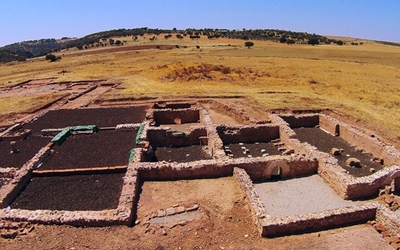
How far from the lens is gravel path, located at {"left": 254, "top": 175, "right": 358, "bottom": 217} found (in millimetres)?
11141

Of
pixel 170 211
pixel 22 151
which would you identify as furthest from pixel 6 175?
pixel 170 211

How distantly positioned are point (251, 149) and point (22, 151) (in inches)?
468

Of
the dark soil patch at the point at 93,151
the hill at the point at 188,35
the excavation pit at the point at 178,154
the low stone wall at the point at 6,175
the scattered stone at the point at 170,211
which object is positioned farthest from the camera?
the hill at the point at 188,35

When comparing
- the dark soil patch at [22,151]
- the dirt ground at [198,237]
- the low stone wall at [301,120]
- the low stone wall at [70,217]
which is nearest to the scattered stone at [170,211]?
the dirt ground at [198,237]

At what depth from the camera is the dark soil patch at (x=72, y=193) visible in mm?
10742

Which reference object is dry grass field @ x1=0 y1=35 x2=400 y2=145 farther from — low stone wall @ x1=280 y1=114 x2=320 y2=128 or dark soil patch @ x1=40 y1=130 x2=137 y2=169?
dark soil patch @ x1=40 y1=130 x2=137 y2=169

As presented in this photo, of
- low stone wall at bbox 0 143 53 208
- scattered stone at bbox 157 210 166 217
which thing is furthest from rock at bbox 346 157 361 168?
low stone wall at bbox 0 143 53 208

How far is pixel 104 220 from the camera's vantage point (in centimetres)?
948

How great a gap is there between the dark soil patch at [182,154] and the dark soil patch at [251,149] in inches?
55.6

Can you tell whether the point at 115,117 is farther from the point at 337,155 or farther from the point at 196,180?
the point at 337,155

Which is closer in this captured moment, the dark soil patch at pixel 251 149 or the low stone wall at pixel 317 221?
the low stone wall at pixel 317 221

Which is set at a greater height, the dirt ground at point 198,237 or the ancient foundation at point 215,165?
the ancient foundation at point 215,165

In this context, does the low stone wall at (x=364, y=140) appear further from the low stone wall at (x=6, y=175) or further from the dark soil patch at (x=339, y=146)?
the low stone wall at (x=6, y=175)

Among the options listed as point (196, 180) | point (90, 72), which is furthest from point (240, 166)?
point (90, 72)
